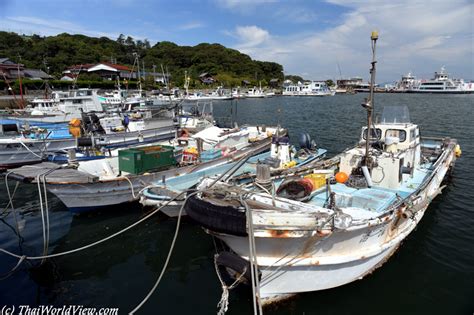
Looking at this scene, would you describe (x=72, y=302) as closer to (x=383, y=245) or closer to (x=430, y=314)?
(x=383, y=245)

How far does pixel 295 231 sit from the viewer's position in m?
5.99

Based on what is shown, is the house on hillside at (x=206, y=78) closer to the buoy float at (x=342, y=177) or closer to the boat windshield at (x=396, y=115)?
the boat windshield at (x=396, y=115)

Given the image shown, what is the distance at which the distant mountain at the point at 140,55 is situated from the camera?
87750mm

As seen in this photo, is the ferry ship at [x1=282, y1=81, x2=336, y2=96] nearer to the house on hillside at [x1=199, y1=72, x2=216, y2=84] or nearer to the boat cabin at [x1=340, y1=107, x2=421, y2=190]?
the house on hillside at [x1=199, y1=72, x2=216, y2=84]

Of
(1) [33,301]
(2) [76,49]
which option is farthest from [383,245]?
(2) [76,49]

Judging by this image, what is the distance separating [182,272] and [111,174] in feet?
22.7

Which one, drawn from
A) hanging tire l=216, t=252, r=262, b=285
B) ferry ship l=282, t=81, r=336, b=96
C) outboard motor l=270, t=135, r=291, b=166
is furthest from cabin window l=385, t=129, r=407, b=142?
ferry ship l=282, t=81, r=336, b=96

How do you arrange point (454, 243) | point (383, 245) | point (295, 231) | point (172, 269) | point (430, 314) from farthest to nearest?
point (454, 243)
point (172, 269)
point (383, 245)
point (430, 314)
point (295, 231)

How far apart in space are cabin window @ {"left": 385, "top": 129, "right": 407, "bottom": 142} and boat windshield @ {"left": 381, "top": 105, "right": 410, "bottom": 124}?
30.7 inches

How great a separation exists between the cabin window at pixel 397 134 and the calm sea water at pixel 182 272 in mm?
3431

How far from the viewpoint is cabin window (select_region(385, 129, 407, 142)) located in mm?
11688

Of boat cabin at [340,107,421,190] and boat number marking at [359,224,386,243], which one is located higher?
boat cabin at [340,107,421,190]

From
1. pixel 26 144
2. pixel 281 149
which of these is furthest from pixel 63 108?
pixel 281 149

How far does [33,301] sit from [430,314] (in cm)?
1004
